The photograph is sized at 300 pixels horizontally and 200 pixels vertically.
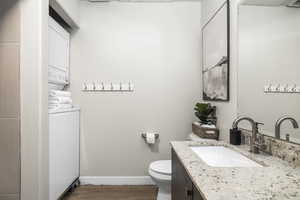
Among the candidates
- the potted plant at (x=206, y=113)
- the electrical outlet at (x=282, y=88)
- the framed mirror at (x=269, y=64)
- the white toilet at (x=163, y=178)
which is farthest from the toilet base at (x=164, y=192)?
the electrical outlet at (x=282, y=88)

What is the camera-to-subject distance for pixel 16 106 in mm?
1703

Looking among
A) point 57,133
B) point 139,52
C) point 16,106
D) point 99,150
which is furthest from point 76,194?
point 139,52

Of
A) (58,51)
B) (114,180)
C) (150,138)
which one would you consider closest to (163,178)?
(150,138)

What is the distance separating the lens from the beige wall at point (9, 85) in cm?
170

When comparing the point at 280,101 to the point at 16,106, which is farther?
the point at 16,106

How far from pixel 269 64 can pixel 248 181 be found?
89 centimetres

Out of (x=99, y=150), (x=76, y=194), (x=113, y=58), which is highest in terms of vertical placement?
(x=113, y=58)

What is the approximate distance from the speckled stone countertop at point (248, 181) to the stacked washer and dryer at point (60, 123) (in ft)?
4.40

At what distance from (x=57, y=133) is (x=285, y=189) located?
6.16ft

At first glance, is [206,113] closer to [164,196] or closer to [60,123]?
[164,196]

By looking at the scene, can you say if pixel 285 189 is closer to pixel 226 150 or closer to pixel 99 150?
pixel 226 150

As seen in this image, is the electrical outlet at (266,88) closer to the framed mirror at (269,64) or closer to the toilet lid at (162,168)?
the framed mirror at (269,64)

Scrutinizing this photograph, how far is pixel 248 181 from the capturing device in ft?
2.95

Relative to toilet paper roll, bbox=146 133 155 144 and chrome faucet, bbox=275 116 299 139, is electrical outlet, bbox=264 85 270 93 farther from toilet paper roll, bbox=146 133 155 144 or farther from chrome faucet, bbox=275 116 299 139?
toilet paper roll, bbox=146 133 155 144
